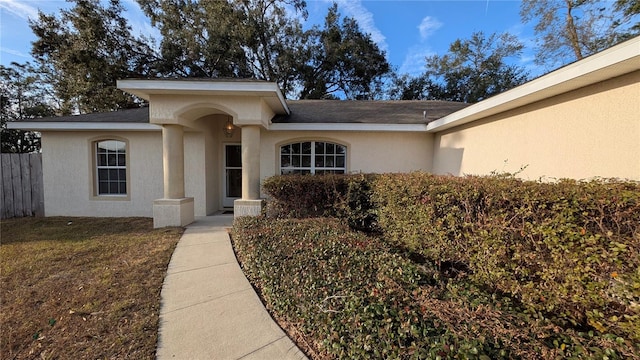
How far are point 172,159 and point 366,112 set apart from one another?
6.42 metres

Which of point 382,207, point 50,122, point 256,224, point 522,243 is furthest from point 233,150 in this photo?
point 522,243

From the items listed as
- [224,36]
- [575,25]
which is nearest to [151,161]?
[224,36]

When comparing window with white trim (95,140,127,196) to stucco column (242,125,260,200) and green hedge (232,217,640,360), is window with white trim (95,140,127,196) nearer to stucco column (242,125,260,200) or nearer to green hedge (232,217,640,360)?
stucco column (242,125,260,200)

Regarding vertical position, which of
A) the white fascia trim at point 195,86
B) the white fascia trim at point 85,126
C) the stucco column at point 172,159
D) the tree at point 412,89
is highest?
the tree at point 412,89

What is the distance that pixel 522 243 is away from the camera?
2.83 meters

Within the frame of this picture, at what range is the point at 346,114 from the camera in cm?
898

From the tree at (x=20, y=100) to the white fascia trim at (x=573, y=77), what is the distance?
27911mm

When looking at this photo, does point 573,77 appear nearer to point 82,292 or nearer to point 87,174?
point 82,292

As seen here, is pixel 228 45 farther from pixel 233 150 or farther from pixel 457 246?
pixel 457 246

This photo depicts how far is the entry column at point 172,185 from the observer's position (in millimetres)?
6613

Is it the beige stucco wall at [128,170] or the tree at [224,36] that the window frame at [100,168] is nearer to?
the beige stucco wall at [128,170]

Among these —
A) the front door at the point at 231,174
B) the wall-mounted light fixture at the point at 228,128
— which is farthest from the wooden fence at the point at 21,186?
the wall-mounted light fixture at the point at 228,128

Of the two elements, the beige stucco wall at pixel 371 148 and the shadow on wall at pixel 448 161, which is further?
the beige stucco wall at pixel 371 148

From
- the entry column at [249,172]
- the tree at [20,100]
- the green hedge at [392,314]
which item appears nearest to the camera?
the green hedge at [392,314]
